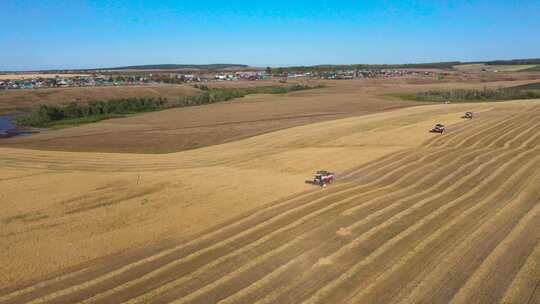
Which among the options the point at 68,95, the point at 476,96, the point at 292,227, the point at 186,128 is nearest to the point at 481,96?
the point at 476,96

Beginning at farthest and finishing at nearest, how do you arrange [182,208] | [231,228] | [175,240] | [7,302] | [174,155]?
[174,155] < [182,208] < [231,228] < [175,240] < [7,302]

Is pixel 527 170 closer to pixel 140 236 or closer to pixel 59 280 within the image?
pixel 140 236

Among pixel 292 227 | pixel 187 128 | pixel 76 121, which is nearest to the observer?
pixel 292 227

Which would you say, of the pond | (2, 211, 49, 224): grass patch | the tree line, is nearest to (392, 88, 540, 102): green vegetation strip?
the tree line

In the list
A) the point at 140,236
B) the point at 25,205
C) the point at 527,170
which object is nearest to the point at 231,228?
the point at 140,236

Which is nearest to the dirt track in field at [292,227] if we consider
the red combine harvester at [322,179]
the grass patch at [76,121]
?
the red combine harvester at [322,179]

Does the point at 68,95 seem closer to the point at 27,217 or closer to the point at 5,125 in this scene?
the point at 5,125

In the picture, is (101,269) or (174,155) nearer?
(101,269)

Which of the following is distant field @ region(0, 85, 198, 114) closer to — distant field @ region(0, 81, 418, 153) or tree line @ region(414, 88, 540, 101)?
distant field @ region(0, 81, 418, 153)
